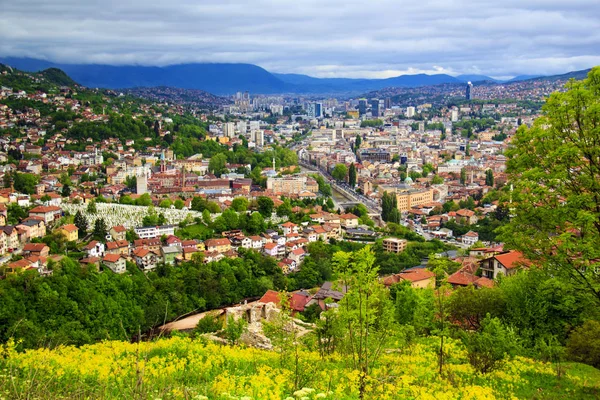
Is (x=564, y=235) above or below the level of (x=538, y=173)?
below

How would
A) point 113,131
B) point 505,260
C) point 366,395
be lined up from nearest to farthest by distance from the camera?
point 366,395, point 505,260, point 113,131

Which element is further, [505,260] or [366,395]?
[505,260]

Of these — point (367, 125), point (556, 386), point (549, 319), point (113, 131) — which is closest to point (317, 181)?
point (113, 131)

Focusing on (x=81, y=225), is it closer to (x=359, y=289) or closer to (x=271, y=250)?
(x=271, y=250)

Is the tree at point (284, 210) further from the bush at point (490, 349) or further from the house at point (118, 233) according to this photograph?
the bush at point (490, 349)

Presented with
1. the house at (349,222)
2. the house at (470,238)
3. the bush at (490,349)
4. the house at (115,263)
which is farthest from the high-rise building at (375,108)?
the bush at (490,349)

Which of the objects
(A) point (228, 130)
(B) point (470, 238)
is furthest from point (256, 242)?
(A) point (228, 130)

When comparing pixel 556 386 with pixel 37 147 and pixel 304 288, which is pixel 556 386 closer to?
pixel 304 288
